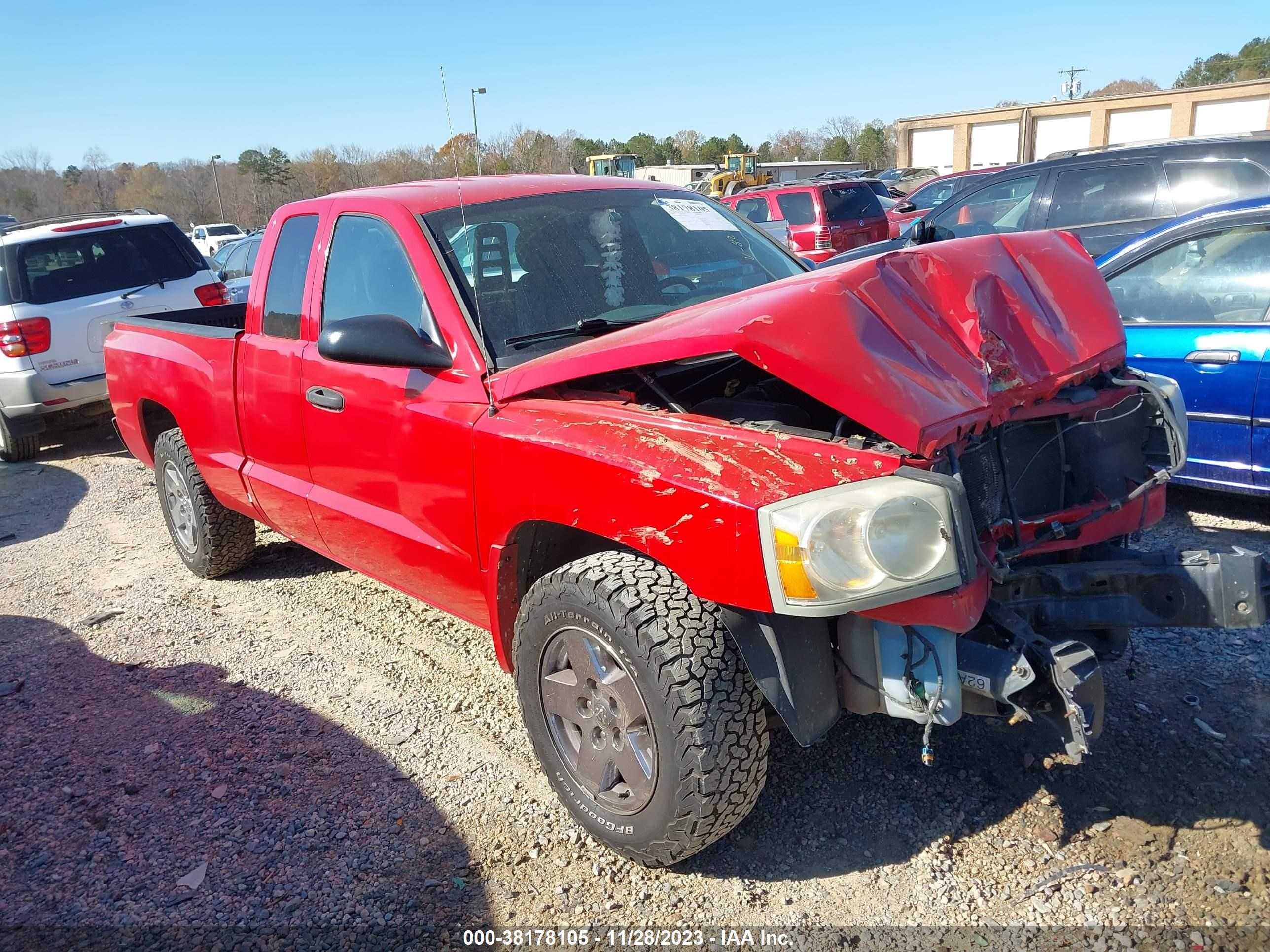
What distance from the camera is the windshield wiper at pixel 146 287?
8367 mm

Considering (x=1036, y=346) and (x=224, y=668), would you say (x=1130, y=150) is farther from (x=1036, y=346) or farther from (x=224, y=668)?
(x=224, y=668)

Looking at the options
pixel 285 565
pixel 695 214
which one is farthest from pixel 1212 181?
pixel 285 565

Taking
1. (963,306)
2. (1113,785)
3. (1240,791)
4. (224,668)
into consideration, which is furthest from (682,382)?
(224,668)

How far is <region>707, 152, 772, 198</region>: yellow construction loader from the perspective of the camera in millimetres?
34531

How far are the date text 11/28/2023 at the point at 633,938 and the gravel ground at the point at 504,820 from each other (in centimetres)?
2

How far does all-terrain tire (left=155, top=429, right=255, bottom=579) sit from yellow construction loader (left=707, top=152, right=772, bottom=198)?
1031 inches

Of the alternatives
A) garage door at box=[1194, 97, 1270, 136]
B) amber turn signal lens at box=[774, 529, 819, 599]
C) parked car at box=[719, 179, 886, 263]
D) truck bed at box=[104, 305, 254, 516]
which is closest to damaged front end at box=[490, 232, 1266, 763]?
amber turn signal lens at box=[774, 529, 819, 599]

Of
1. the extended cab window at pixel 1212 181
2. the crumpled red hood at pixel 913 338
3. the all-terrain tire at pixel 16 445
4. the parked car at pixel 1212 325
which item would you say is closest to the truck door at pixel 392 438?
the crumpled red hood at pixel 913 338

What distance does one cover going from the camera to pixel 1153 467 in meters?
2.95

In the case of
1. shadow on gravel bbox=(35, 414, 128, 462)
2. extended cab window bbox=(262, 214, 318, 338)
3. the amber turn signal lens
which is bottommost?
shadow on gravel bbox=(35, 414, 128, 462)

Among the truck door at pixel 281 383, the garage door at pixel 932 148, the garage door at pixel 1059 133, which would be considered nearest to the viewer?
the truck door at pixel 281 383

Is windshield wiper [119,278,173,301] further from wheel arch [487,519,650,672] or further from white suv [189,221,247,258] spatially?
white suv [189,221,247,258]

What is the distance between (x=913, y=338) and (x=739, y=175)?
121 feet

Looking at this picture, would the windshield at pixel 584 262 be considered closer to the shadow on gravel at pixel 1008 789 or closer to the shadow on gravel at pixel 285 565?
the shadow on gravel at pixel 1008 789
